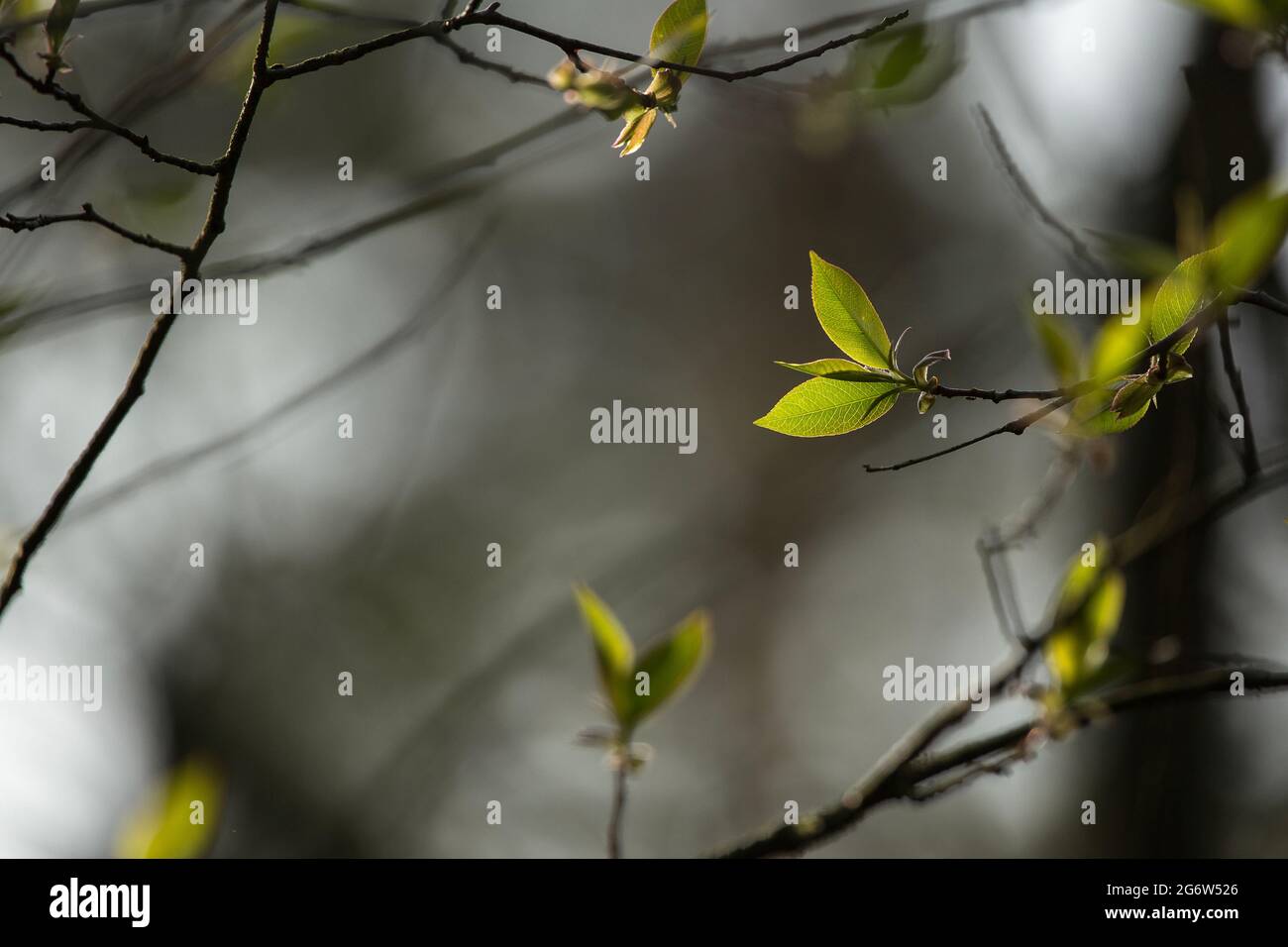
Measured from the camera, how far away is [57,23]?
0.62 metres

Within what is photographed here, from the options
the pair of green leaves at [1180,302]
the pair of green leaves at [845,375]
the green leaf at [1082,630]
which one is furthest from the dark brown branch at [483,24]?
the green leaf at [1082,630]

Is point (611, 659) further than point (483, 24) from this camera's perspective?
Yes

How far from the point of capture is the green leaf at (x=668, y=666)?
33.9 inches

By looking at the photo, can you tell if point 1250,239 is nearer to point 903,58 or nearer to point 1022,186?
point 1022,186

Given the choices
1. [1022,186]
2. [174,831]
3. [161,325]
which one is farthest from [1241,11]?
[174,831]

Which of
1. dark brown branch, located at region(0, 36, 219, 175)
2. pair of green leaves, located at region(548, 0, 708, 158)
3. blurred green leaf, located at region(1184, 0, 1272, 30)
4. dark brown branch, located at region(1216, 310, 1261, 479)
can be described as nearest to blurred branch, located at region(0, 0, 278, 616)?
dark brown branch, located at region(0, 36, 219, 175)

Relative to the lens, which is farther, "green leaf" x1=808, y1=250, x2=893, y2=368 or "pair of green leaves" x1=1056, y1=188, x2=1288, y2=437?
"green leaf" x1=808, y1=250, x2=893, y2=368

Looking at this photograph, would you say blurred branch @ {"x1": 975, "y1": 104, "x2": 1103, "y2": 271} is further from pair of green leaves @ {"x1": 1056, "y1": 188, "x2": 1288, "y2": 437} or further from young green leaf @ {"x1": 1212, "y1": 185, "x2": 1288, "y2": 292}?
young green leaf @ {"x1": 1212, "y1": 185, "x2": 1288, "y2": 292}

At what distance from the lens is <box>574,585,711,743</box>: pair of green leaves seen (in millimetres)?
863

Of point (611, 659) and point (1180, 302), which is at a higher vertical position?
point (1180, 302)

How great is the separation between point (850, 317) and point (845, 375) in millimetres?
46

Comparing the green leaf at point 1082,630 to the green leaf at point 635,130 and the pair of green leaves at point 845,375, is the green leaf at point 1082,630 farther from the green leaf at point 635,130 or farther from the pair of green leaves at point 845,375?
the green leaf at point 635,130

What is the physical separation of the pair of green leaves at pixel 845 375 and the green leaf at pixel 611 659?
1.02 ft

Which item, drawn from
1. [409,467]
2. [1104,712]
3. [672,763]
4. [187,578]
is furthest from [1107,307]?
[187,578]
